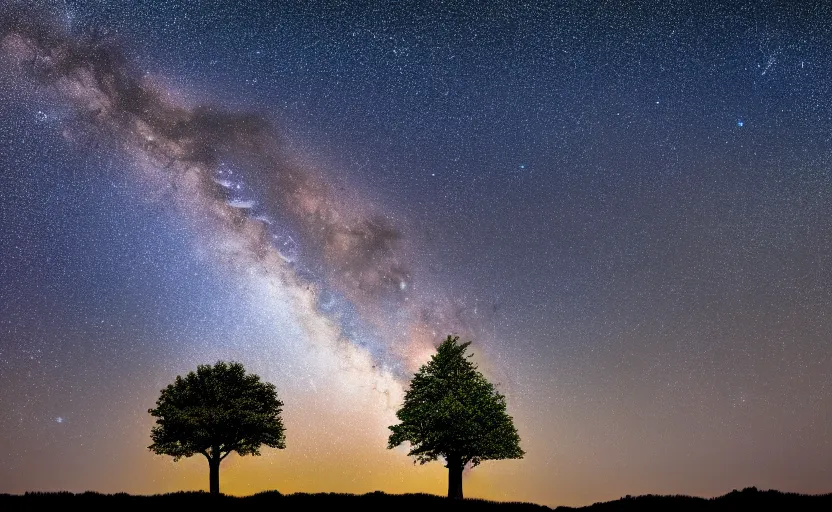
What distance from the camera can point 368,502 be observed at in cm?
2789

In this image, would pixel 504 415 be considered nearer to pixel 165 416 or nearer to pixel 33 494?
pixel 165 416

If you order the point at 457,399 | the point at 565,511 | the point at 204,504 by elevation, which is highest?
the point at 457,399

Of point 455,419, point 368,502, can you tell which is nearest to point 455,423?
point 455,419

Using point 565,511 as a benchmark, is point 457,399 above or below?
above

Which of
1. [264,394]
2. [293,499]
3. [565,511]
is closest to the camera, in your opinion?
[293,499]

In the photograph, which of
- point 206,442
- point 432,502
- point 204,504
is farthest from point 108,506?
point 206,442

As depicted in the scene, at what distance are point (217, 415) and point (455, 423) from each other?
16976 millimetres

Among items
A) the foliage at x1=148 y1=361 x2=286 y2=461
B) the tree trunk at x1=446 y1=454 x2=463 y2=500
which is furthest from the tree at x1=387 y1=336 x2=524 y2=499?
the foliage at x1=148 y1=361 x2=286 y2=461

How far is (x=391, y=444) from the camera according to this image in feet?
144

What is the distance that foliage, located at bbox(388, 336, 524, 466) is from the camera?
42531 millimetres

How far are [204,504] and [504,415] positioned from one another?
24.8m

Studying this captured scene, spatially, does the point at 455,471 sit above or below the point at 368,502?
below

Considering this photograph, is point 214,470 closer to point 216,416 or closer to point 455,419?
point 216,416

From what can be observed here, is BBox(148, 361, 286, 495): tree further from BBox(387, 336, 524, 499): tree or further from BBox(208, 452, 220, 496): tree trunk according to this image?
BBox(387, 336, 524, 499): tree
